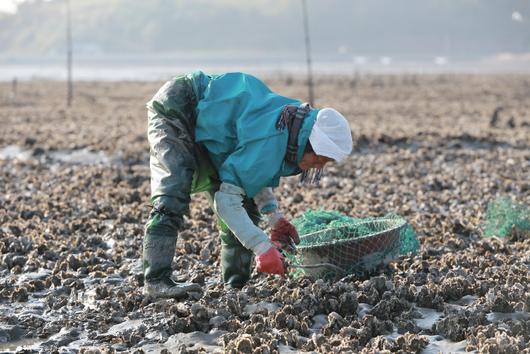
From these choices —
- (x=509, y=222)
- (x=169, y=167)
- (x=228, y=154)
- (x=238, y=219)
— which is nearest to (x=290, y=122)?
(x=228, y=154)

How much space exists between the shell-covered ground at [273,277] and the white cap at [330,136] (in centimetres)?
102

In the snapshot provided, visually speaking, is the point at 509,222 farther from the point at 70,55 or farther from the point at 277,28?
the point at 277,28

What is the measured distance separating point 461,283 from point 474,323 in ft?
2.47

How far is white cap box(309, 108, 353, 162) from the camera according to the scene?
5625mm

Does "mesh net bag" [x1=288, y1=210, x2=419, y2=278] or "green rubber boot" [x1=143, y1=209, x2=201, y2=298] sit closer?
"green rubber boot" [x1=143, y1=209, x2=201, y2=298]

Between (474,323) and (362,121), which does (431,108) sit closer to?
(362,121)

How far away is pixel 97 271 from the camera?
712 centimetres

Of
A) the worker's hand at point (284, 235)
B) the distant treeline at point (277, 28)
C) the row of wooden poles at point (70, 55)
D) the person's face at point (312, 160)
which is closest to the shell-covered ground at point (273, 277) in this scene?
the worker's hand at point (284, 235)

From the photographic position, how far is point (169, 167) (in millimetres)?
6016

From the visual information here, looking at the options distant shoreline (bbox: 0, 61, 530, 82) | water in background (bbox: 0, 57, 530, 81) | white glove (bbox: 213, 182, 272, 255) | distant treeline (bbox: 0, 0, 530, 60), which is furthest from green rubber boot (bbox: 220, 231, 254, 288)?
distant treeline (bbox: 0, 0, 530, 60)

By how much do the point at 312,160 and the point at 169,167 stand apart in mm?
985

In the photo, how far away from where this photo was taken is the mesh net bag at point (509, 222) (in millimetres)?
8148

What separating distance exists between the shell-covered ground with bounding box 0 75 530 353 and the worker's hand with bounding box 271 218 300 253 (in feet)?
0.92

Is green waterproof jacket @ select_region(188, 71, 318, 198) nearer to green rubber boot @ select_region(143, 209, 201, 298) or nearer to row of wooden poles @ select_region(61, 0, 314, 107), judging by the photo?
green rubber boot @ select_region(143, 209, 201, 298)
